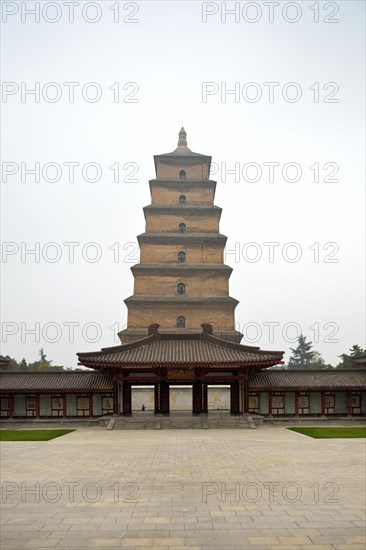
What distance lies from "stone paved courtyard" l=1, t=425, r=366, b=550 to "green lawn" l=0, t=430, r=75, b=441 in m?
2.66

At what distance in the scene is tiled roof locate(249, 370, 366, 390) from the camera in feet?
90.1

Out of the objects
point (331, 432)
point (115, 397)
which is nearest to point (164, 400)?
point (115, 397)

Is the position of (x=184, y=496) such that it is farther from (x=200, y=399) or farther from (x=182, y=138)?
(x=182, y=138)

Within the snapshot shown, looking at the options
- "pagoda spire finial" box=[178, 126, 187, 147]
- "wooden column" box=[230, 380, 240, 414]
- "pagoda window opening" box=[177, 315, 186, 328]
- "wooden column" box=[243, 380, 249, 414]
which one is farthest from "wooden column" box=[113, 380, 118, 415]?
"pagoda spire finial" box=[178, 126, 187, 147]

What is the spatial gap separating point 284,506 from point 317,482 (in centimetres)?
248

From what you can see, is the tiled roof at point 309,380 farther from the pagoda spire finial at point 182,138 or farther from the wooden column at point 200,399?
the pagoda spire finial at point 182,138

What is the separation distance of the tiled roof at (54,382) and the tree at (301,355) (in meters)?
74.4

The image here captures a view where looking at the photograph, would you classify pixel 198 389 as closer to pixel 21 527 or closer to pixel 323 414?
pixel 323 414

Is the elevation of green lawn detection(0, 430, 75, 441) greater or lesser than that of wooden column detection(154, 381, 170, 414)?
lesser

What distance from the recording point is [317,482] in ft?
38.3

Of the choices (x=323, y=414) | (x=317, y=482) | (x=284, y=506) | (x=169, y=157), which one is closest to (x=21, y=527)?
(x=284, y=506)

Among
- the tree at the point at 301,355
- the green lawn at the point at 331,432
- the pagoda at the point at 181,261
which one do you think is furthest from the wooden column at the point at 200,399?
the tree at the point at 301,355

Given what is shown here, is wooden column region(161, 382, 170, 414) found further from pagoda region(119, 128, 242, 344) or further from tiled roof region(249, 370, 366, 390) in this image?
pagoda region(119, 128, 242, 344)

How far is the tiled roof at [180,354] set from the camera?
84.3ft
